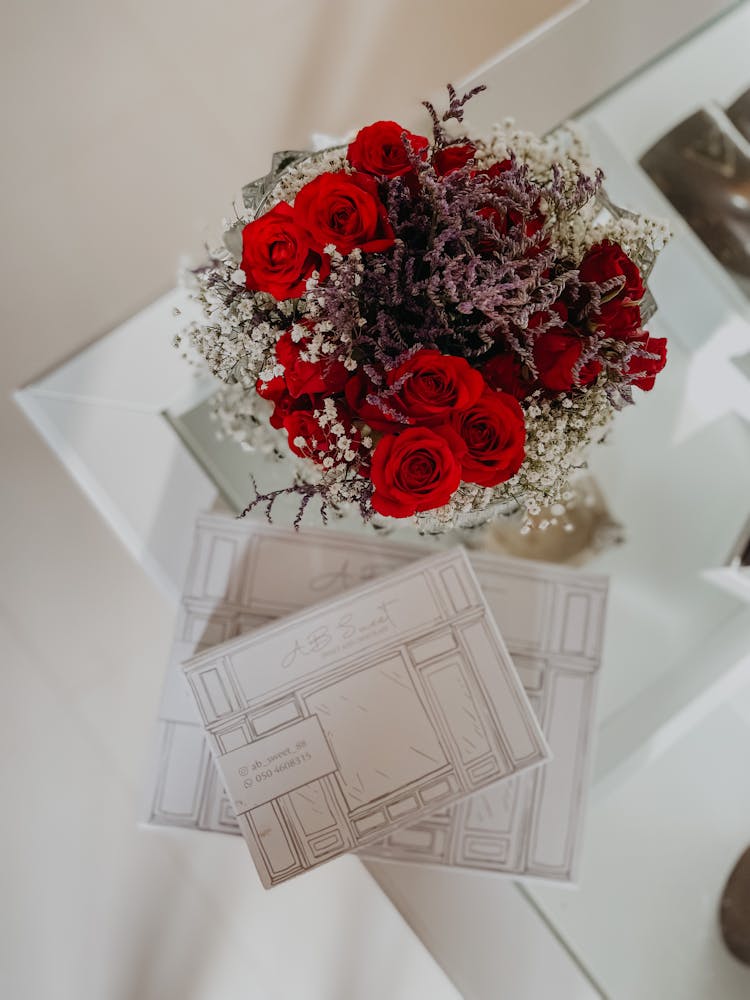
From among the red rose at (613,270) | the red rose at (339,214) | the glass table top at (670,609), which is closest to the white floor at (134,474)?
the glass table top at (670,609)

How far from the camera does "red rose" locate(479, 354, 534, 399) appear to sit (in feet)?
2.40

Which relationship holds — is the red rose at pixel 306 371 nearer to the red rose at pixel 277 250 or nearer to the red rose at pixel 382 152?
the red rose at pixel 277 250

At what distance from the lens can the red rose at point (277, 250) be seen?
0.68 metres

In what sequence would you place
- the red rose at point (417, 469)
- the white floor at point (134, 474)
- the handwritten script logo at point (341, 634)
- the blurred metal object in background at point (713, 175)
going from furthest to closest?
the white floor at point (134, 474)
the blurred metal object in background at point (713, 175)
the handwritten script logo at point (341, 634)
the red rose at point (417, 469)

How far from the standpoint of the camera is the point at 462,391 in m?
0.65

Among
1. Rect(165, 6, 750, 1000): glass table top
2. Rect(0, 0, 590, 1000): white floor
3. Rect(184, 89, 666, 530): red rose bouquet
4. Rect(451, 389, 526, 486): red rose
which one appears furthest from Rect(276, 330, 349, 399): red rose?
Rect(0, 0, 590, 1000): white floor

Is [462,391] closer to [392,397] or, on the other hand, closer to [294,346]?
[392,397]

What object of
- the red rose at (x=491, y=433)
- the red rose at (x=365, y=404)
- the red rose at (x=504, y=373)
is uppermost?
the red rose at (x=365, y=404)

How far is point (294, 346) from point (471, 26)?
48.7 inches

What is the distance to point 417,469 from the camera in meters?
0.65

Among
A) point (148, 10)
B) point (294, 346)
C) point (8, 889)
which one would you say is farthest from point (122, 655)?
point (148, 10)

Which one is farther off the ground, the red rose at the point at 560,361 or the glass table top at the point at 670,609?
the red rose at the point at 560,361

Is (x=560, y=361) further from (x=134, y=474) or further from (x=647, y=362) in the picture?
(x=134, y=474)

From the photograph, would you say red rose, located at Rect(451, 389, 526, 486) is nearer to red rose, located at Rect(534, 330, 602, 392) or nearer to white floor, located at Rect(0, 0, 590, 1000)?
red rose, located at Rect(534, 330, 602, 392)
